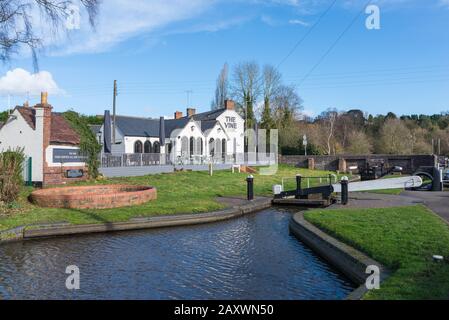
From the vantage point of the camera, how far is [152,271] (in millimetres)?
8539

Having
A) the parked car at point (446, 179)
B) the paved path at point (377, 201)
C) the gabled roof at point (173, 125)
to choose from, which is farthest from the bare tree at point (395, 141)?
the paved path at point (377, 201)

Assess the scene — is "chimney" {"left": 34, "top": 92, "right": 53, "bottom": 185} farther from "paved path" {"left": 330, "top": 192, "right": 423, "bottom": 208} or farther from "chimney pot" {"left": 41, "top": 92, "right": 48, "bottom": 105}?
"paved path" {"left": 330, "top": 192, "right": 423, "bottom": 208}

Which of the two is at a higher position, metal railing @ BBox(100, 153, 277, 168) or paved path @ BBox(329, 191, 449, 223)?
metal railing @ BBox(100, 153, 277, 168)

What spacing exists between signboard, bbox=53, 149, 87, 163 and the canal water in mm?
10227

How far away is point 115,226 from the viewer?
41.6 feet

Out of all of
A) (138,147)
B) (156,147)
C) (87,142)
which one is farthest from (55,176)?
(156,147)

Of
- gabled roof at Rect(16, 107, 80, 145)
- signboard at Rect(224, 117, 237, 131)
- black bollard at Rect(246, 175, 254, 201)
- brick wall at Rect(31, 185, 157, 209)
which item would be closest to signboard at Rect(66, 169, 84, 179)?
gabled roof at Rect(16, 107, 80, 145)

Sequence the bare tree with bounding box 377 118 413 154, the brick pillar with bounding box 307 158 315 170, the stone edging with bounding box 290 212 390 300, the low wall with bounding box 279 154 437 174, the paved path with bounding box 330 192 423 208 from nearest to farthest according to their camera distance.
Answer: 1. the stone edging with bounding box 290 212 390 300
2. the paved path with bounding box 330 192 423 208
3. the low wall with bounding box 279 154 437 174
4. the brick pillar with bounding box 307 158 315 170
5. the bare tree with bounding box 377 118 413 154

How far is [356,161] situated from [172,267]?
1532 inches

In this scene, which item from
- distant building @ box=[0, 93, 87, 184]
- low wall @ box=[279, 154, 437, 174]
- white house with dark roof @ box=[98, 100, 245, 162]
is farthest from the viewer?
low wall @ box=[279, 154, 437, 174]

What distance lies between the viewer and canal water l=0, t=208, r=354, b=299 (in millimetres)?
7285

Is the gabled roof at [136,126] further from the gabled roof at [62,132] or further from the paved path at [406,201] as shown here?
the paved path at [406,201]

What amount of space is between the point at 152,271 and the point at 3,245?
4.86 metres

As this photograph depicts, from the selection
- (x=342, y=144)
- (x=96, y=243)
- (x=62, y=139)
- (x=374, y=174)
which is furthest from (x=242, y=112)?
(x=96, y=243)
